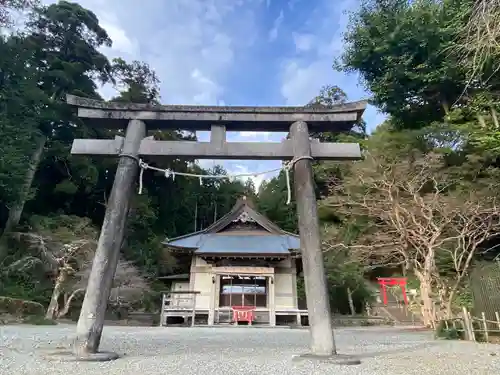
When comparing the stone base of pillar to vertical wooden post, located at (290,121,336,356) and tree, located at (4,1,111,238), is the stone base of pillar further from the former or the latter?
tree, located at (4,1,111,238)

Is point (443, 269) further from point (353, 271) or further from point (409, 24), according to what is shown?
point (409, 24)

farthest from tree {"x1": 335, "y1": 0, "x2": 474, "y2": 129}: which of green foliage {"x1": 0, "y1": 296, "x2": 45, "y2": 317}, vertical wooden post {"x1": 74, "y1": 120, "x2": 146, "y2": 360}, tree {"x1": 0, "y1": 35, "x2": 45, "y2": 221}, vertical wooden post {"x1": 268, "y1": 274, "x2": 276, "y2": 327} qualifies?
green foliage {"x1": 0, "y1": 296, "x2": 45, "y2": 317}

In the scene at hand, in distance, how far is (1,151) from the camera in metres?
13.1

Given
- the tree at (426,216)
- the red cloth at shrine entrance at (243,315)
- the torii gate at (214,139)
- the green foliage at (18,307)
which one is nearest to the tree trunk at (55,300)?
the green foliage at (18,307)

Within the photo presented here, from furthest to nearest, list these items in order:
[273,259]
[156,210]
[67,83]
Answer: [156,210]
[67,83]
[273,259]

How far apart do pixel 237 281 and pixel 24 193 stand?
1023cm

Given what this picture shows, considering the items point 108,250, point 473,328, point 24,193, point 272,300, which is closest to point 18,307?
point 24,193

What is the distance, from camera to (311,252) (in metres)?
4.29

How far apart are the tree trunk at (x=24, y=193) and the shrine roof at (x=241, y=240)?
6.69 m

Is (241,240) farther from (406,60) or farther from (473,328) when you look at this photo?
(406,60)

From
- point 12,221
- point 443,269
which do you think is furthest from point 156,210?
point 443,269

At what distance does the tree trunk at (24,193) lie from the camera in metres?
15.4

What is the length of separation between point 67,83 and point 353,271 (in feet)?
61.0

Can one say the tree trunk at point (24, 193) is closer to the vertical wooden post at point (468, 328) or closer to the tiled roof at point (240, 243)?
the tiled roof at point (240, 243)
